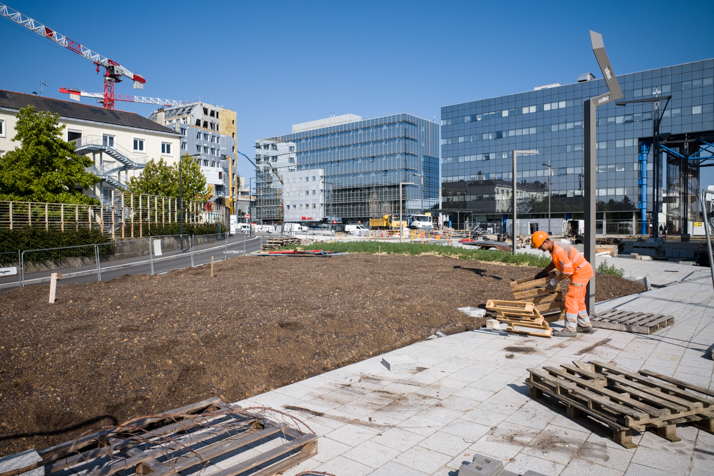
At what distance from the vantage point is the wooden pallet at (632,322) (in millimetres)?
8844

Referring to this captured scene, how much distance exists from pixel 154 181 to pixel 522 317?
45833mm

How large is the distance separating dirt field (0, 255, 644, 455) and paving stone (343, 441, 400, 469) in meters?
2.26

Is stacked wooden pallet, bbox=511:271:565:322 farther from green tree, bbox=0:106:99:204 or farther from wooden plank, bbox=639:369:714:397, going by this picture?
green tree, bbox=0:106:99:204

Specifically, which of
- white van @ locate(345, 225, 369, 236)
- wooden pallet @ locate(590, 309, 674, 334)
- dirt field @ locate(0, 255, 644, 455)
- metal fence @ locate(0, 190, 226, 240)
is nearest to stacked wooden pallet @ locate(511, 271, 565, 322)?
wooden pallet @ locate(590, 309, 674, 334)

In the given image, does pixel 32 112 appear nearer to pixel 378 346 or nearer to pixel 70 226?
pixel 70 226

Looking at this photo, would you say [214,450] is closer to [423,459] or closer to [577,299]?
[423,459]

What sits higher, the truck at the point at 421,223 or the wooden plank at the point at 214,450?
the truck at the point at 421,223

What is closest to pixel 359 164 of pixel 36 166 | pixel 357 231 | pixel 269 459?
pixel 357 231

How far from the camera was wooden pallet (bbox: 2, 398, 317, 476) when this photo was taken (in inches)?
146

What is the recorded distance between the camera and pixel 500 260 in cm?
2081

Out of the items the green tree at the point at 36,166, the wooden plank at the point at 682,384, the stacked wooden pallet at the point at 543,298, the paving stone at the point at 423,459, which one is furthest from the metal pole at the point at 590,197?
the green tree at the point at 36,166

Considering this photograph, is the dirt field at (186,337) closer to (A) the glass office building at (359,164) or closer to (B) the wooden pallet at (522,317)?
(B) the wooden pallet at (522,317)

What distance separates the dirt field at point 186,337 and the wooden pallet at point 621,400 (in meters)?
3.43

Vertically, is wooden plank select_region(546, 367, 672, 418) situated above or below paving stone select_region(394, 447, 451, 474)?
above
